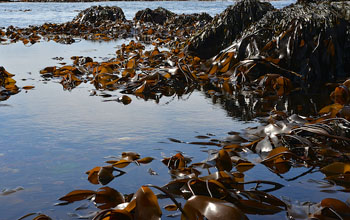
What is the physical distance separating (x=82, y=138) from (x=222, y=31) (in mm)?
3192

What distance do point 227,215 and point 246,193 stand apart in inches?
9.9

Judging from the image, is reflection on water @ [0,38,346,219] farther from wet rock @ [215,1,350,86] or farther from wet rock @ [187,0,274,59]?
wet rock @ [187,0,274,59]

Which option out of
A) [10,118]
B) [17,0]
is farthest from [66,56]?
[17,0]

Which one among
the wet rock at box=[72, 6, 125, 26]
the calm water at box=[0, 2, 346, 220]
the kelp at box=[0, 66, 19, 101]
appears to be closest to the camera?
the calm water at box=[0, 2, 346, 220]

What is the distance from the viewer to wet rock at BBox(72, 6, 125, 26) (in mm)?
10719

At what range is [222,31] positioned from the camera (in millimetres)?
4816

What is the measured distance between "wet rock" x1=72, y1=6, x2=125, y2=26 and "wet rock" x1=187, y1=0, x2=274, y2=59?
6.20 metres

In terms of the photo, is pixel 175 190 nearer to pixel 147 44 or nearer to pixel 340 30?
pixel 340 30

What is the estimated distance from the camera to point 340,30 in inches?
139

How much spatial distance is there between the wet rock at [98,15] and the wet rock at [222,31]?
6196 millimetres

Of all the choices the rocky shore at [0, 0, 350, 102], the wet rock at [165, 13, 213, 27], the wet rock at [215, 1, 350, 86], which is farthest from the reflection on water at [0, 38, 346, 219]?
the wet rock at [165, 13, 213, 27]

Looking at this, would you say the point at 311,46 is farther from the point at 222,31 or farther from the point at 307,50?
the point at 222,31

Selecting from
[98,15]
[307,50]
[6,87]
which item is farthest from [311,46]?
[98,15]

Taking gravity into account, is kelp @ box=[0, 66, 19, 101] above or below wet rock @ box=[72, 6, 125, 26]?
below
